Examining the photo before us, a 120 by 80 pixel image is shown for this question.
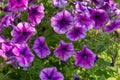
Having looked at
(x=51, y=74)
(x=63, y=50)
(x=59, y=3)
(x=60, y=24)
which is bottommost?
(x=51, y=74)

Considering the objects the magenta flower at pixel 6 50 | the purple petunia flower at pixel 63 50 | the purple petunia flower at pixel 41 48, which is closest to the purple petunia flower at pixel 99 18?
the purple petunia flower at pixel 63 50

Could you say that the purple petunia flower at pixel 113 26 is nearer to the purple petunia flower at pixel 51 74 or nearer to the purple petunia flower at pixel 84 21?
the purple petunia flower at pixel 84 21

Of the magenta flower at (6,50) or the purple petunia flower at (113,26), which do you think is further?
the purple petunia flower at (113,26)

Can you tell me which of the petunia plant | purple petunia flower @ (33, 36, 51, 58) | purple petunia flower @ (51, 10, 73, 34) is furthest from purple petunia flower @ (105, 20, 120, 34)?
purple petunia flower @ (33, 36, 51, 58)

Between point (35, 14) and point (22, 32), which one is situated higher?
point (35, 14)

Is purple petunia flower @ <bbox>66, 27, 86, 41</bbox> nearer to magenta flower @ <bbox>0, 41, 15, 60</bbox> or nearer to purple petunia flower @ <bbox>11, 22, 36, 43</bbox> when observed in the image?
purple petunia flower @ <bbox>11, 22, 36, 43</bbox>

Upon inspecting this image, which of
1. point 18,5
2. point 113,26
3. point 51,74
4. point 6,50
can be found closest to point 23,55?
point 6,50

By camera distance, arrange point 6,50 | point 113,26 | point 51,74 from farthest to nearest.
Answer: point 113,26
point 51,74
point 6,50

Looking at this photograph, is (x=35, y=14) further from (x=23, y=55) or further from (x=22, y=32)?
(x=23, y=55)
